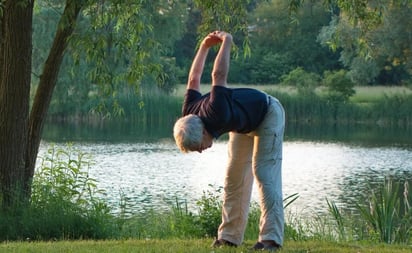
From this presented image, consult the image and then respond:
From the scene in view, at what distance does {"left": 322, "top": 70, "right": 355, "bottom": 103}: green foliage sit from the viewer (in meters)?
39.1

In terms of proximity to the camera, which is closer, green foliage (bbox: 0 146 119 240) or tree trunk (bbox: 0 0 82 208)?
green foliage (bbox: 0 146 119 240)

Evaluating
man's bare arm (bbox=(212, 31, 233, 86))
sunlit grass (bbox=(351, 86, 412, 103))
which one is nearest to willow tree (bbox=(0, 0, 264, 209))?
man's bare arm (bbox=(212, 31, 233, 86))

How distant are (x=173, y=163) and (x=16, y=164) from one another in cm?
1405

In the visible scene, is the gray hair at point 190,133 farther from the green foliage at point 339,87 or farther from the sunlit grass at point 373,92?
the green foliage at point 339,87

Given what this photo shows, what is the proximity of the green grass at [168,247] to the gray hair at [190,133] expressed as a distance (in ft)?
3.00

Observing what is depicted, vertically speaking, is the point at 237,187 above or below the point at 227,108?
below

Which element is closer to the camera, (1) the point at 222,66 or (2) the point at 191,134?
(2) the point at 191,134

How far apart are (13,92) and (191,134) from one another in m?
4.23

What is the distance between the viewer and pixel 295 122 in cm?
3803

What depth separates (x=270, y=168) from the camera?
Result: 6410 mm

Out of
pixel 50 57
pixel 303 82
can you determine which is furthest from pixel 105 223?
pixel 303 82

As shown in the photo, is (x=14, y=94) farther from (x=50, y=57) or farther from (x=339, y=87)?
(x=339, y=87)

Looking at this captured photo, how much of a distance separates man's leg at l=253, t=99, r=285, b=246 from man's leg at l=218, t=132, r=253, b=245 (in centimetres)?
21

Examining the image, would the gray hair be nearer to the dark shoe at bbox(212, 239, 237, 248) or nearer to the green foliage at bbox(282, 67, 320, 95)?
the dark shoe at bbox(212, 239, 237, 248)
